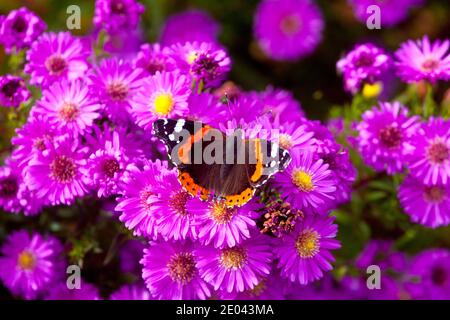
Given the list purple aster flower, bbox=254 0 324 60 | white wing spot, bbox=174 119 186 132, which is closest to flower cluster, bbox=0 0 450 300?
white wing spot, bbox=174 119 186 132

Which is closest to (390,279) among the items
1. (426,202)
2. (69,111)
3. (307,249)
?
(426,202)

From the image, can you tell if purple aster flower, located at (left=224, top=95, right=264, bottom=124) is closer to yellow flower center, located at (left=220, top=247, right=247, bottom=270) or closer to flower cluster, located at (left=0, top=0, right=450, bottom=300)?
flower cluster, located at (left=0, top=0, right=450, bottom=300)

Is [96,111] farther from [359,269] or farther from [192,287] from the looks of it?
[359,269]

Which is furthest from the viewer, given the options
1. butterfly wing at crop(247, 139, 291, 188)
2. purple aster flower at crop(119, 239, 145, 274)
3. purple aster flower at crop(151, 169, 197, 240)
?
purple aster flower at crop(119, 239, 145, 274)

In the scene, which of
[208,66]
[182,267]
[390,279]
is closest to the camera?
[182,267]

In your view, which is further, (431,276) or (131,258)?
(431,276)

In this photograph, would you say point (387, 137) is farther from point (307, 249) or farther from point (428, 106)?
point (307, 249)
